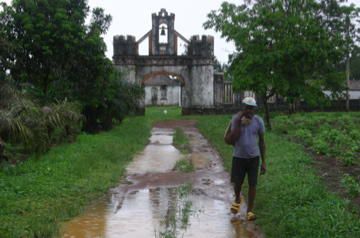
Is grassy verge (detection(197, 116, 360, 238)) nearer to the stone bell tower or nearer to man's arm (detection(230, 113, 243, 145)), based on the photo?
man's arm (detection(230, 113, 243, 145))

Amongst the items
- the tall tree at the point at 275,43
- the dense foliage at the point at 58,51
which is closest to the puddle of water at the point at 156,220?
the dense foliage at the point at 58,51

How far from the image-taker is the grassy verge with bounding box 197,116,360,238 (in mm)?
7387

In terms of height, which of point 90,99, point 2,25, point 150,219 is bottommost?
point 150,219

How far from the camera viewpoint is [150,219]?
8.91 m

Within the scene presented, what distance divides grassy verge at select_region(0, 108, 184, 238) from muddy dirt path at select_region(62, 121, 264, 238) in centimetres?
30

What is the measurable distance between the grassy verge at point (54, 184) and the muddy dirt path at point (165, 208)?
0.30 m

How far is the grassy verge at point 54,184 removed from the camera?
8070 mm

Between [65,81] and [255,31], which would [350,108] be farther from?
[65,81]

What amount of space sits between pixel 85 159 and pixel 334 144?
7873mm

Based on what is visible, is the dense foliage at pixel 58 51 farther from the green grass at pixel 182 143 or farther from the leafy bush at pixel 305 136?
the leafy bush at pixel 305 136

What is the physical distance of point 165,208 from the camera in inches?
382

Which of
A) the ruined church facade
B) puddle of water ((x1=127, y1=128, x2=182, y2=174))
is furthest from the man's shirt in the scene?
the ruined church facade

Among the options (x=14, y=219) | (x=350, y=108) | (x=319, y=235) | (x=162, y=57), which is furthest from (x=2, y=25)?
(x=350, y=108)

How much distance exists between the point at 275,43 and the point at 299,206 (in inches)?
629
